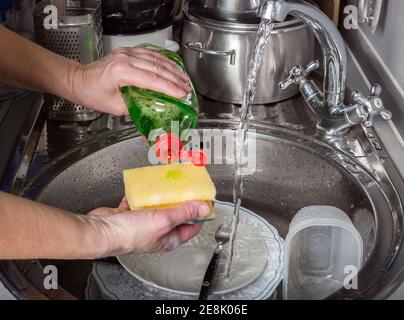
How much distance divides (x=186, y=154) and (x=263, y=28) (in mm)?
223

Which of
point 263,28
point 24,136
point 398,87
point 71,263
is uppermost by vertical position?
point 263,28

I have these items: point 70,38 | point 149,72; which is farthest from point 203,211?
point 70,38

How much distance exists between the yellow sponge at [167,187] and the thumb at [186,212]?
0.02 meters

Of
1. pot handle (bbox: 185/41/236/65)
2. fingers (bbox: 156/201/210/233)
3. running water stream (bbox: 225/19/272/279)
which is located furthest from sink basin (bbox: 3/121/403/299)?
fingers (bbox: 156/201/210/233)

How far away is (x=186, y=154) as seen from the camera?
0.92 metres

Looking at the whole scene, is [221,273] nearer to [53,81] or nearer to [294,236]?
[294,236]

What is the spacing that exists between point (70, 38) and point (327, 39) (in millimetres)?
468

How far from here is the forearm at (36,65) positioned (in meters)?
1.02

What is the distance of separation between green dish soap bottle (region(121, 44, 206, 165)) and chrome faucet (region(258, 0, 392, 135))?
18 cm

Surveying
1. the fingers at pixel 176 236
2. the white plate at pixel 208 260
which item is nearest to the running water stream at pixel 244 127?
the white plate at pixel 208 260

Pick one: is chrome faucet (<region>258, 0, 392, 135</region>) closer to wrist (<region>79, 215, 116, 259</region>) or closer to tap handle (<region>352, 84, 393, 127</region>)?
tap handle (<region>352, 84, 393, 127</region>)

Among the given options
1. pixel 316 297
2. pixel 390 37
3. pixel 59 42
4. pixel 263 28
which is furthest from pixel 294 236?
pixel 59 42
